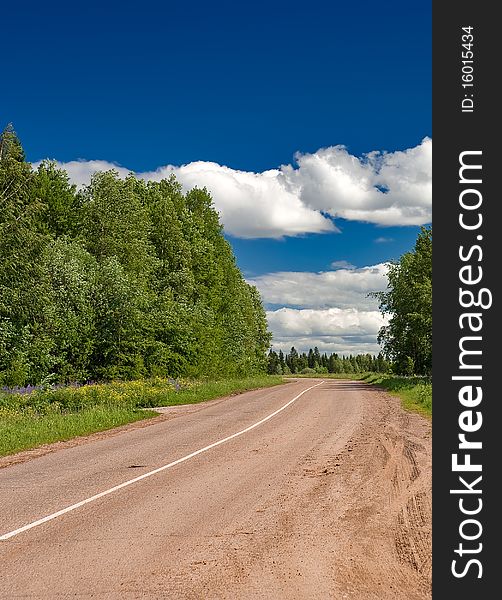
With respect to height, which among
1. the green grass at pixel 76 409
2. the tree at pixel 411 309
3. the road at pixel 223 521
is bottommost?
the road at pixel 223 521

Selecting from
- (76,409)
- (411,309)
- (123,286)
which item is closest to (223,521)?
(76,409)

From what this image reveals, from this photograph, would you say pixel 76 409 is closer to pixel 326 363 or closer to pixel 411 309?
pixel 411 309

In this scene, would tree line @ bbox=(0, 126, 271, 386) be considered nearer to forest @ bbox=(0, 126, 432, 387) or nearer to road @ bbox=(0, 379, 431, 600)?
forest @ bbox=(0, 126, 432, 387)

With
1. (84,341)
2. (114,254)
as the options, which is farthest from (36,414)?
(114,254)

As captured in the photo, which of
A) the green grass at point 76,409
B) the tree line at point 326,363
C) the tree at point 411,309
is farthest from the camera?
the tree line at point 326,363

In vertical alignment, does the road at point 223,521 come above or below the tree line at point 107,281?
below

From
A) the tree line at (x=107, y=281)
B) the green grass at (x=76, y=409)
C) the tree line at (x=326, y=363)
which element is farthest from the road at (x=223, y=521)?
the tree line at (x=326, y=363)

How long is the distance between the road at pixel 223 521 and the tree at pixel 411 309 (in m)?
31.0

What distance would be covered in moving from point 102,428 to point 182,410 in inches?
273

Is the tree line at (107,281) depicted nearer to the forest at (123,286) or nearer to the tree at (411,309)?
the forest at (123,286)

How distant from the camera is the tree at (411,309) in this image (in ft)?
149

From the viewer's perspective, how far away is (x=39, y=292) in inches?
1128

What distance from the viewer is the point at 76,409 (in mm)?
23188

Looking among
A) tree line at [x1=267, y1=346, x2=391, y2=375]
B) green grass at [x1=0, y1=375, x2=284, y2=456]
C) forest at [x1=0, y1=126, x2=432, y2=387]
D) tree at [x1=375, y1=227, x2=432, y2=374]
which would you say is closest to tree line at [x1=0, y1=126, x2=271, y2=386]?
forest at [x1=0, y1=126, x2=432, y2=387]
